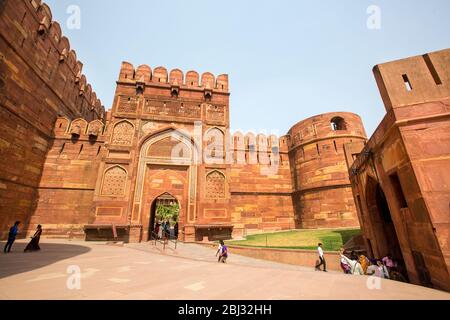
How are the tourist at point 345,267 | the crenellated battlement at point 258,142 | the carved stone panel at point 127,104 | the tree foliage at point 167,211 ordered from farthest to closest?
the crenellated battlement at point 258,142
the carved stone panel at point 127,104
the tree foliage at point 167,211
the tourist at point 345,267

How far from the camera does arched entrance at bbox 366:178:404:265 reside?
22.9 ft

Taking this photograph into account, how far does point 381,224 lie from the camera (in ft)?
23.7

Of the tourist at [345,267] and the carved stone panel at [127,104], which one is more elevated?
the carved stone panel at [127,104]

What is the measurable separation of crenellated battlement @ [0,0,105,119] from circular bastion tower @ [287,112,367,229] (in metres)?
19.3

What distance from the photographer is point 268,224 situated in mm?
15414

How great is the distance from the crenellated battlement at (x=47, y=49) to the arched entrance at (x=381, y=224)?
767 inches

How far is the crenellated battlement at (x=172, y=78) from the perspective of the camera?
14672mm

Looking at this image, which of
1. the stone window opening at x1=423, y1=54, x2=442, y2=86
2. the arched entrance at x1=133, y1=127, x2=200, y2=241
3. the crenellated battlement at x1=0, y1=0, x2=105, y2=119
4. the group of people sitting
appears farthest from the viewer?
the arched entrance at x1=133, y1=127, x2=200, y2=241

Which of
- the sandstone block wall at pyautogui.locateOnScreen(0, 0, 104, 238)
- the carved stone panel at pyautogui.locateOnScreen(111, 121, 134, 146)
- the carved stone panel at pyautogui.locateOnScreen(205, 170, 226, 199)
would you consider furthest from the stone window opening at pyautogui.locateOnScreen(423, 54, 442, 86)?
the sandstone block wall at pyautogui.locateOnScreen(0, 0, 104, 238)

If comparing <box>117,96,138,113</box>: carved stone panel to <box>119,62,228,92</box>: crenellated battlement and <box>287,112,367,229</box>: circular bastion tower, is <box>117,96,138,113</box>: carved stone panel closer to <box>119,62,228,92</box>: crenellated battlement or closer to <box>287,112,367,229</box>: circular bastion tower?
<box>119,62,228,92</box>: crenellated battlement

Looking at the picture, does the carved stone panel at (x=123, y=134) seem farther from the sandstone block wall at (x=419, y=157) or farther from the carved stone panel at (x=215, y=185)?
the sandstone block wall at (x=419, y=157)

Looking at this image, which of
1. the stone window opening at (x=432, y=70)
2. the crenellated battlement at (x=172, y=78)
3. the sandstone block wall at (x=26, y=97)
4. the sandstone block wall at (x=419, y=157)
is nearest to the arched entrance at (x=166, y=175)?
the crenellated battlement at (x=172, y=78)

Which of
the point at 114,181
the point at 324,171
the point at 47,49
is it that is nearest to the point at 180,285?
the point at 114,181
